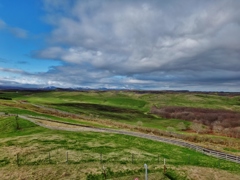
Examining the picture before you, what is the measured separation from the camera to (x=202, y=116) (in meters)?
160

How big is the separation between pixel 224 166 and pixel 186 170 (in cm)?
1384

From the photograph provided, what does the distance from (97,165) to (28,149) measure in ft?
53.6

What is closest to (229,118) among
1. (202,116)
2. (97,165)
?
(202,116)

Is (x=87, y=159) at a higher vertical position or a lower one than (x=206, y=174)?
higher

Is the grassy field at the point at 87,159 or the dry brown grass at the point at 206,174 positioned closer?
the grassy field at the point at 87,159

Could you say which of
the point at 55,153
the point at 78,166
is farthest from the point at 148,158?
the point at 55,153

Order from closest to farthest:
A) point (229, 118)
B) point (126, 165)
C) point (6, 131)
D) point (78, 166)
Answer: point (78, 166)
point (126, 165)
point (6, 131)
point (229, 118)

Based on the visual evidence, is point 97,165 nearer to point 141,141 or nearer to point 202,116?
point 141,141

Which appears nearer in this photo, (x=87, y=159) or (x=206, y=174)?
(x=206, y=174)

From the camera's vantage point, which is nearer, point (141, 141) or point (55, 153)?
point (55, 153)

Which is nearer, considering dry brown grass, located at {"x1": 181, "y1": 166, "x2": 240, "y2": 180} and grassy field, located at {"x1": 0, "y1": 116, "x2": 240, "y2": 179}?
grassy field, located at {"x1": 0, "y1": 116, "x2": 240, "y2": 179}

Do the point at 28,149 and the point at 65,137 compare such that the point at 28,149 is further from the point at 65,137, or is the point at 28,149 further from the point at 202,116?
the point at 202,116

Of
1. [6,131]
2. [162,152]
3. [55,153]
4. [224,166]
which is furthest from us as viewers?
[6,131]

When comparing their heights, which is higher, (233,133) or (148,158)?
(148,158)
